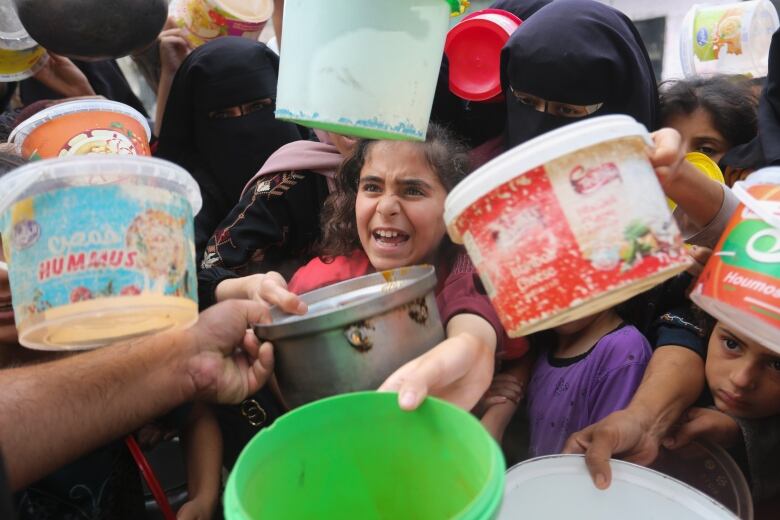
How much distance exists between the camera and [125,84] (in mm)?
3533

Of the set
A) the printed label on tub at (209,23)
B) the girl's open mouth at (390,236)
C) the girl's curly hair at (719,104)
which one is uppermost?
the printed label on tub at (209,23)

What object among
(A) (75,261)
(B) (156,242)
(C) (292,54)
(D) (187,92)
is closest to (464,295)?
(C) (292,54)

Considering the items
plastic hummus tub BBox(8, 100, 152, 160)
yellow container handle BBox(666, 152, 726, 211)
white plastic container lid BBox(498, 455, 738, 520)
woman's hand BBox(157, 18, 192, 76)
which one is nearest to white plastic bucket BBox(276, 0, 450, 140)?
white plastic container lid BBox(498, 455, 738, 520)

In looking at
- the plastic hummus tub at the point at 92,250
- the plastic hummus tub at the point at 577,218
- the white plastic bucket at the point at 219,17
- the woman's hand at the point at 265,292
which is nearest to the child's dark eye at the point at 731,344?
the plastic hummus tub at the point at 577,218

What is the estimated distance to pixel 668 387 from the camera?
1.54 meters

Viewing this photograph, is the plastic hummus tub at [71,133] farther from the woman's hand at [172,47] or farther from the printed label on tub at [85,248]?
the woman's hand at [172,47]

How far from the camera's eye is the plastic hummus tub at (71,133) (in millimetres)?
1949

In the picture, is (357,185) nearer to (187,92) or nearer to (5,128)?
(187,92)

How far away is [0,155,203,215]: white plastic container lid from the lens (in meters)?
1.07

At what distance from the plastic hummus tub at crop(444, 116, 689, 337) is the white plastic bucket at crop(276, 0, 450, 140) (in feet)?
1.22

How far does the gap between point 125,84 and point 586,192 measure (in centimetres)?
316

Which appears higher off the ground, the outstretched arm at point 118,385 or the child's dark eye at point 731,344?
the outstretched arm at point 118,385

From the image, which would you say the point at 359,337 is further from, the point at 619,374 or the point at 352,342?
the point at 619,374

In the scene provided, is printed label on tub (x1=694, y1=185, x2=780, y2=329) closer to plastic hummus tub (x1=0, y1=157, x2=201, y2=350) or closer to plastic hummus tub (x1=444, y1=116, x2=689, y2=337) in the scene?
plastic hummus tub (x1=444, y1=116, x2=689, y2=337)
